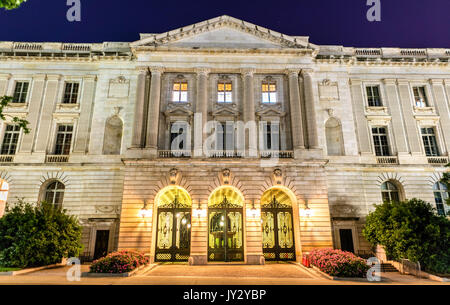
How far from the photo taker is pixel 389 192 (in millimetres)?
22453

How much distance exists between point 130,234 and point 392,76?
85.2ft

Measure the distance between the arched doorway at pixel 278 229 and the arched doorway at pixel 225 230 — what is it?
187cm

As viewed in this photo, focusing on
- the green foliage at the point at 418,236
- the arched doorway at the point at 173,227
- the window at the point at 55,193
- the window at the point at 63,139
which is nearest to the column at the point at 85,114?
the window at the point at 63,139

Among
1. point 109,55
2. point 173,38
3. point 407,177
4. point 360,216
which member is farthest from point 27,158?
point 407,177

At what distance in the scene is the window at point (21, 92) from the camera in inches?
942

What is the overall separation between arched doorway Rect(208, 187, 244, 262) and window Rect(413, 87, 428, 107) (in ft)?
61.0

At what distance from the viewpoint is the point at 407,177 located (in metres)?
22.4

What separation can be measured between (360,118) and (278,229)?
12172mm

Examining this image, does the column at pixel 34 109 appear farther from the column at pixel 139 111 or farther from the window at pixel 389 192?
the window at pixel 389 192

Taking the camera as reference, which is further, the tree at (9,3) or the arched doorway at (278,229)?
the arched doorway at (278,229)

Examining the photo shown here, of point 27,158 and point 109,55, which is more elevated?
point 109,55

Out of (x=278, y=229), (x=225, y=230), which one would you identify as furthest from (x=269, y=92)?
(x=225, y=230)

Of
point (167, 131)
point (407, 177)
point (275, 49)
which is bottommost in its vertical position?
point (407, 177)
